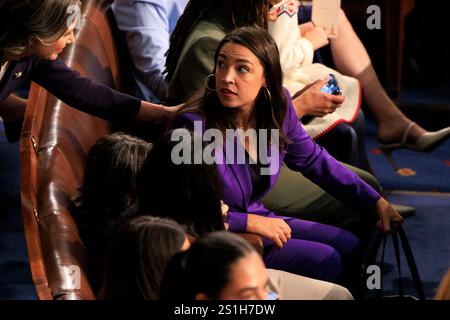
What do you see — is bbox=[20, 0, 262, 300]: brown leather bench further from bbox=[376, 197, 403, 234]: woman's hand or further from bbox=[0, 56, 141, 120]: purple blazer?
bbox=[376, 197, 403, 234]: woman's hand

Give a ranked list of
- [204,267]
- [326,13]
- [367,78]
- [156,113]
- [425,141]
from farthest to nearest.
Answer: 1. [367,78]
2. [425,141]
3. [326,13]
4. [156,113]
5. [204,267]

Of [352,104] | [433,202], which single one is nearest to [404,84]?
[433,202]

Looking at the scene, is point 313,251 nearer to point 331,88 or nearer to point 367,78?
point 331,88

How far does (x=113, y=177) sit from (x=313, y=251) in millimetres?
625

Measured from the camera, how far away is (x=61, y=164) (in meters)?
2.77

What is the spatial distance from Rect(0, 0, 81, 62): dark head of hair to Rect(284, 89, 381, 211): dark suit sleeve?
2.43ft

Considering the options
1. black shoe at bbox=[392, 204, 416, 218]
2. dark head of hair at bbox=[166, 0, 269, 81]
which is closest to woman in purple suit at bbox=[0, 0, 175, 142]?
dark head of hair at bbox=[166, 0, 269, 81]

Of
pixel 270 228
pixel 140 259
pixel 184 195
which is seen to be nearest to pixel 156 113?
pixel 270 228

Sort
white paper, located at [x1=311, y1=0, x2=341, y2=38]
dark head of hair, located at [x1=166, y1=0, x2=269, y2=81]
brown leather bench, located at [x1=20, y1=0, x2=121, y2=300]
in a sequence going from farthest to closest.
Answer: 1. white paper, located at [x1=311, y1=0, x2=341, y2=38]
2. dark head of hair, located at [x1=166, y1=0, x2=269, y2=81]
3. brown leather bench, located at [x1=20, y1=0, x2=121, y2=300]

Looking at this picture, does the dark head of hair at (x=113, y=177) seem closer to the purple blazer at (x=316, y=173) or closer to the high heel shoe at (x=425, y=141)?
the purple blazer at (x=316, y=173)

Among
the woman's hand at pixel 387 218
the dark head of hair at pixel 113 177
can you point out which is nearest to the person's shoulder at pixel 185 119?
the dark head of hair at pixel 113 177

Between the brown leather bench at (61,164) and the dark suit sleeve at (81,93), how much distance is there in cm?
8

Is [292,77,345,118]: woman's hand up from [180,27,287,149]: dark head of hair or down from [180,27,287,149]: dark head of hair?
down

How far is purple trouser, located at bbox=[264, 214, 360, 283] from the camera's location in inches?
110
